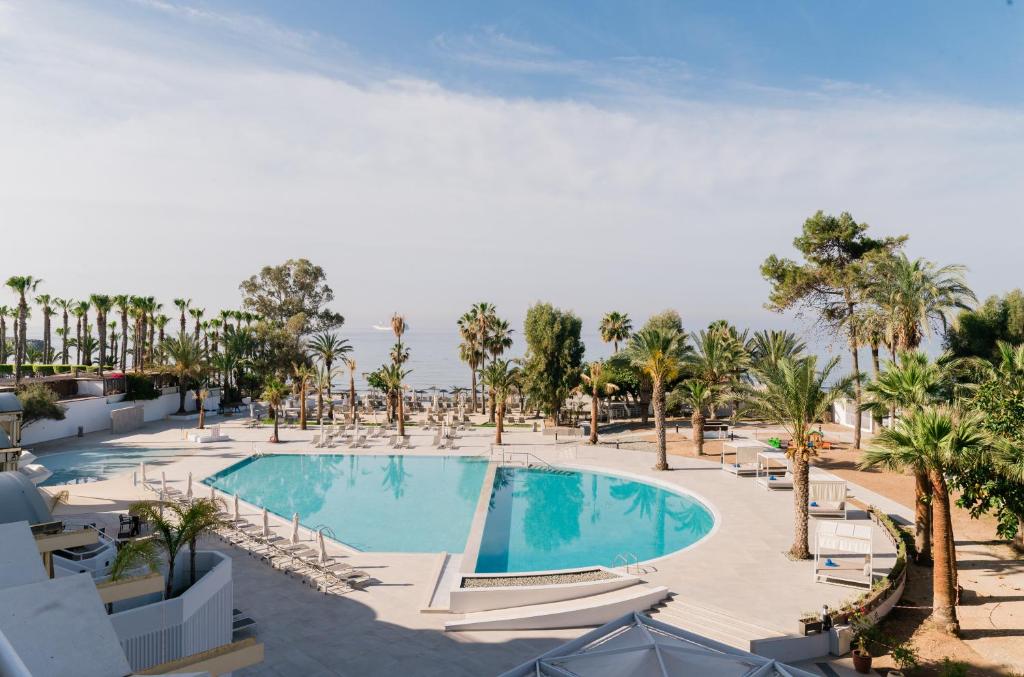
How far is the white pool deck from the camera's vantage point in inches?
433

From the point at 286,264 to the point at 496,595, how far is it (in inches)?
2165

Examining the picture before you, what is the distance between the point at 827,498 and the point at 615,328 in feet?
79.7

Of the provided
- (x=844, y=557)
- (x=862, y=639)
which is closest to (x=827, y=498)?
(x=844, y=557)

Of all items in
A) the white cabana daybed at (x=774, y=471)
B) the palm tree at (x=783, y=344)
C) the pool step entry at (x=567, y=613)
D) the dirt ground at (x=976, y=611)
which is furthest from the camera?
the palm tree at (x=783, y=344)

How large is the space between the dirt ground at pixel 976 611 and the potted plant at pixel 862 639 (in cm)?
32

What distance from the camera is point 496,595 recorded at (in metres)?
13.1

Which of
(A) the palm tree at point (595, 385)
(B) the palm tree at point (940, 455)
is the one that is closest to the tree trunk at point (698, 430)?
(A) the palm tree at point (595, 385)

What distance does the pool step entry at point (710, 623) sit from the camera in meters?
11.8

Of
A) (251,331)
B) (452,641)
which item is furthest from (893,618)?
(251,331)

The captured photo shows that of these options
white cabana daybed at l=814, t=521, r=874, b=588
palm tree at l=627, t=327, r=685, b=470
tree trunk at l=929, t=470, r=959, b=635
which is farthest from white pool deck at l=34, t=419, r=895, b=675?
palm tree at l=627, t=327, r=685, b=470

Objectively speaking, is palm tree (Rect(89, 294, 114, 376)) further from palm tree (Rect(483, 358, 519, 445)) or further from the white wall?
palm tree (Rect(483, 358, 519, 445))

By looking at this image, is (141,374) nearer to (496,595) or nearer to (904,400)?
(496,595)

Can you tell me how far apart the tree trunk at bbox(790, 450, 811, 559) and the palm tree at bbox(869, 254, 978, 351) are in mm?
12182

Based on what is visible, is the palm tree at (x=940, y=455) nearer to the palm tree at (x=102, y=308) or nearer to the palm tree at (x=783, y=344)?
the palm tree at (x=783, y=344)
